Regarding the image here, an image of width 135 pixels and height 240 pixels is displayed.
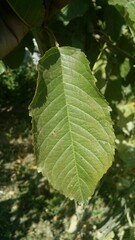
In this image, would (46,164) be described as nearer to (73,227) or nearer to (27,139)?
(73,227)

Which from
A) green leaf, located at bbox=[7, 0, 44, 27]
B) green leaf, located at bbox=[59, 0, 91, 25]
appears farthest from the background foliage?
green leaf, located at bbox=[7, 0, 44, 27]

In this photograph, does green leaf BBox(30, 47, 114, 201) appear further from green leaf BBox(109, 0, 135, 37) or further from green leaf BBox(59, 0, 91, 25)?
green leaf BBox(59, 0, 91, 25)

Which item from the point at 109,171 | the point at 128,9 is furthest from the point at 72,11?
the point at 109,171

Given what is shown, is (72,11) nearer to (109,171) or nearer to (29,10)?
(29,10)

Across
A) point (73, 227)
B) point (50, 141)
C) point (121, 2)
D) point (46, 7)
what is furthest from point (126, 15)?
point (73, 227)

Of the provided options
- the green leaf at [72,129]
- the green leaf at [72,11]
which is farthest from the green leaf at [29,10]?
the green leaf at [72,11]

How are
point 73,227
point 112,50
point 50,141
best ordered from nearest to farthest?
point 50,141 < point 112,50 < point 73,227

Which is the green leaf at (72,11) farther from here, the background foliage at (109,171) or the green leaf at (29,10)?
the green leaf at (29,10)
